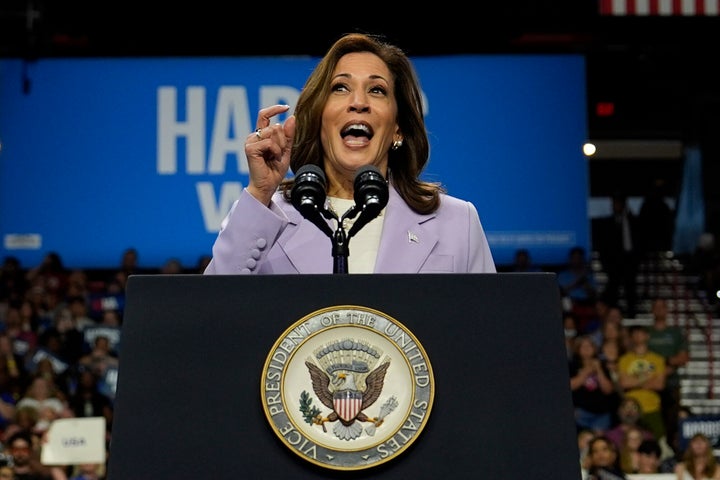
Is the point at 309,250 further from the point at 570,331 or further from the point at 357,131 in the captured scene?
the point at 570,331

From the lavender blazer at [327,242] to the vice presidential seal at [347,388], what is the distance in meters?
0.43

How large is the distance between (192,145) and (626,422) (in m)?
4.87

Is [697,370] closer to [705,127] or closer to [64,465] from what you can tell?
[705,127]

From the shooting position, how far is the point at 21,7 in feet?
39.4

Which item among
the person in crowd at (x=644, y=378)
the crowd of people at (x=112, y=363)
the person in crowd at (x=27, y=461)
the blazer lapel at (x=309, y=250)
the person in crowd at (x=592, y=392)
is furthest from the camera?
the person in crowd at (x=644, y=378)

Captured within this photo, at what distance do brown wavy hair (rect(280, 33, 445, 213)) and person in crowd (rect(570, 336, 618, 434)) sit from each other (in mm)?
6317

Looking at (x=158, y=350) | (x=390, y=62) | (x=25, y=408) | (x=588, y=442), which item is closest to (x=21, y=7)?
(x=25, y=408)

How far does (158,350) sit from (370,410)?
0.29 meters

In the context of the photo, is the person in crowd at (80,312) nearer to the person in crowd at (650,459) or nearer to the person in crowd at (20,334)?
the person in crowd at (20,334)

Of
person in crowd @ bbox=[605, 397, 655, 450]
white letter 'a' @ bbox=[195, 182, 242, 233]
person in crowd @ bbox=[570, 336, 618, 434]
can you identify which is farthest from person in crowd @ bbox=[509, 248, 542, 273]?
white letter 'a' @ bbox=[195, 182, 242, 233]

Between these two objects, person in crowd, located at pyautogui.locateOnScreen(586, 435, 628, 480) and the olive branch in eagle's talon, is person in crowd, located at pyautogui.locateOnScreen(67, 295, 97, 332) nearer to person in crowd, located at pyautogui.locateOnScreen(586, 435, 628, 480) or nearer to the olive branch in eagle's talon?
person in crowd, located at pyautogui.locateOnScreen(586, 435, 628, 480)

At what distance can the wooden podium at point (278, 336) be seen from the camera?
159cm

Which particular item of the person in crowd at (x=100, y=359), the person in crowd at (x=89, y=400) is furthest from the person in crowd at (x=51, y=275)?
the person in crowd at (x=89, y=400)

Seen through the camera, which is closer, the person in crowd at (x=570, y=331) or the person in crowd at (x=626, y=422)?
the person in crowd at (x=626, y=422)
